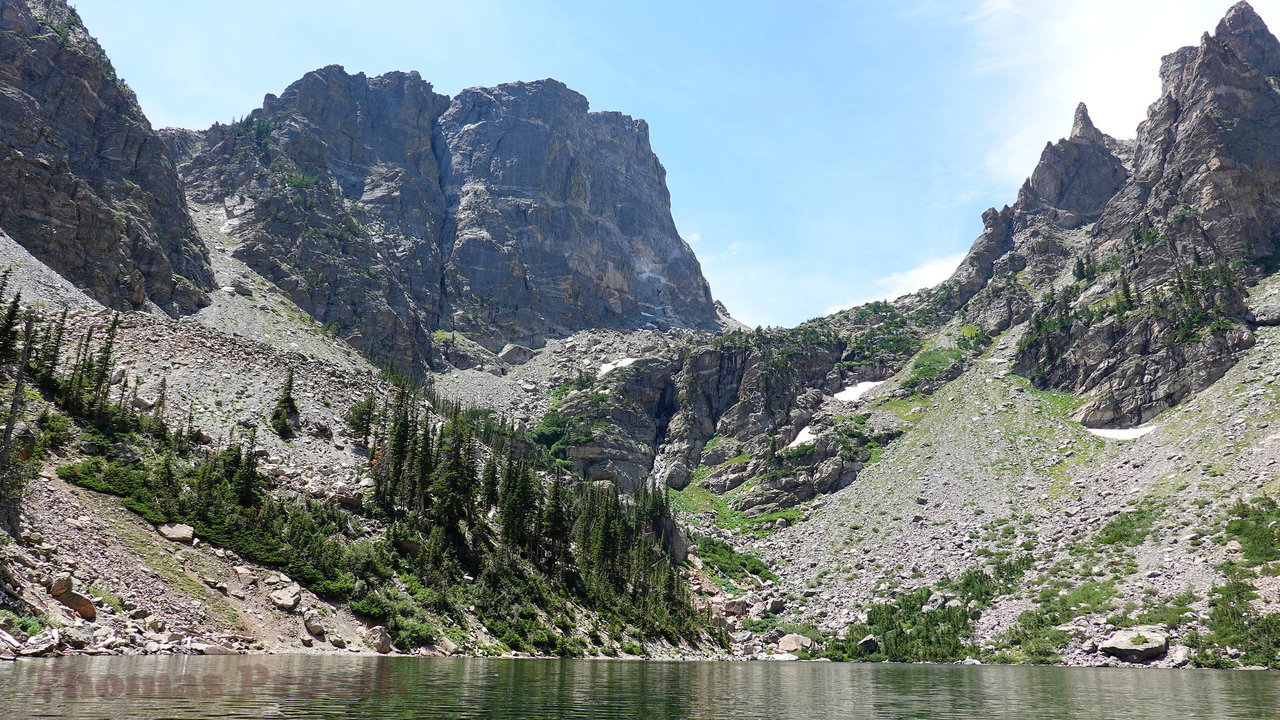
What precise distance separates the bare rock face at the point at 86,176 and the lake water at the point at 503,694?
125289mm

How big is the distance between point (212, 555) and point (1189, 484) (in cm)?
12659

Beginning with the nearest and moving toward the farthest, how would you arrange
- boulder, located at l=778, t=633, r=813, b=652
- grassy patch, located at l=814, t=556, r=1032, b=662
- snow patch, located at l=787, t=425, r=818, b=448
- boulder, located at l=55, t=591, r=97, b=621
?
boulder, located at l=55, t=591, r=97, b=621
grassy patch, located at l=814, t=556, r=1032, b=662
boulder, located at l=778, t=633, r=813, b=652
snow patch, located at l=787, t=425, r=818, b=448

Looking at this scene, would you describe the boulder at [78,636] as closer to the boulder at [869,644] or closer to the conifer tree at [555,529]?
the conifer tree at [555,529]

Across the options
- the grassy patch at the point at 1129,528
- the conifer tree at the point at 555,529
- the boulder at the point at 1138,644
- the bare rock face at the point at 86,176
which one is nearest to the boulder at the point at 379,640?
the conifer tree at the point at 555,529

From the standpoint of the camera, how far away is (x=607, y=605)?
88.2 metres

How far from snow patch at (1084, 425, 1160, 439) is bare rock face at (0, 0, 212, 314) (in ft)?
619

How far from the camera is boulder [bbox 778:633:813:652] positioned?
110969 millimetres

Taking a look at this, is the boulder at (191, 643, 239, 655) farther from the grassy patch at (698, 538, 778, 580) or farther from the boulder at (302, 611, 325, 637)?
the grassy patch at (698, 538, 778, 580)

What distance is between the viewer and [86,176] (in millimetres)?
150250

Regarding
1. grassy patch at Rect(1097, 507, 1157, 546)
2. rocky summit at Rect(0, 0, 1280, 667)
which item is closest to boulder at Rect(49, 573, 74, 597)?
rocky summit at Rect(0, 0, 1280, 667)

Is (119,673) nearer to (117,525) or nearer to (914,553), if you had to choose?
(117,525)

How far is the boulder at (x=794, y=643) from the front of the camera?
364 feet

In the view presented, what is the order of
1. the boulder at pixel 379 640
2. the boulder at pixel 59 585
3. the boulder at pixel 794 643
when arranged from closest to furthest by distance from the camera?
the boulder at pixel 59 585 < the boulder at pixel 379 640 < the boulder at pixel 794 643

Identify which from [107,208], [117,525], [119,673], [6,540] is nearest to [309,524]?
[117,525]
